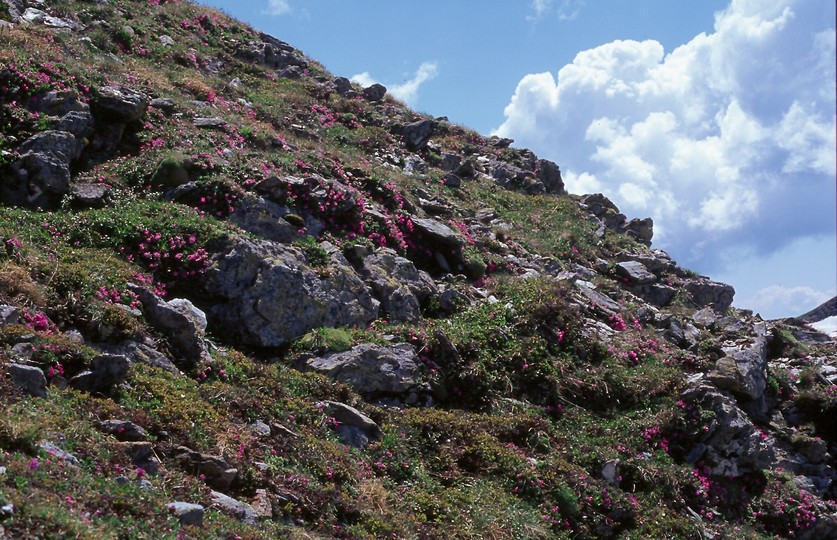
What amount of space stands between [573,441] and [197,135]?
14979 mm

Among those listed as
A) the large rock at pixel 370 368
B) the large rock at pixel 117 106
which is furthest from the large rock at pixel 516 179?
the large rock at pixel 370 368

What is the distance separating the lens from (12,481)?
21.8 ft

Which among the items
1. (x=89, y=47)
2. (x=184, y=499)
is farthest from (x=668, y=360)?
(x=89, y=47)

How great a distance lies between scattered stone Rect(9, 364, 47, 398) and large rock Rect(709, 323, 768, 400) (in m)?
17.2

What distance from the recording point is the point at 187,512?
7598 millimetres

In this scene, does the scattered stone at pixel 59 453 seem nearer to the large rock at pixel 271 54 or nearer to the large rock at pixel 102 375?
the large rock at pixel 102 375

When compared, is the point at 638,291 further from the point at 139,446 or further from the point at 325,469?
the point at 139,446

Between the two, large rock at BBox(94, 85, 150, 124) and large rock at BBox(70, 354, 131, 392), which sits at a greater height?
large rock at BBox(94, 85, 150, 124)

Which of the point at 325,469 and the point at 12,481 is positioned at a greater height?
the point at 325,469

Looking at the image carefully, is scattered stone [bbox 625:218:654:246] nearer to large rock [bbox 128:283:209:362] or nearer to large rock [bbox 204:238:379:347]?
large rock [bbox 204:238:379:347]

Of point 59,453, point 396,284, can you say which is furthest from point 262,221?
point 59,453

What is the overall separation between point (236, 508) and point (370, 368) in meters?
6.30

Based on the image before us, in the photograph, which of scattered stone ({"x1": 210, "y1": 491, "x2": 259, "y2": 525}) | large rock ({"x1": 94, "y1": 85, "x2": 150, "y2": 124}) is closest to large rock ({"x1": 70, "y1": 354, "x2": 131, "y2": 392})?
scattered stone ({"x1": 210, "y1": 491, "x2": 259, "y2": 525})

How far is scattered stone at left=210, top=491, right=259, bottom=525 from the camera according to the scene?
8.55m
